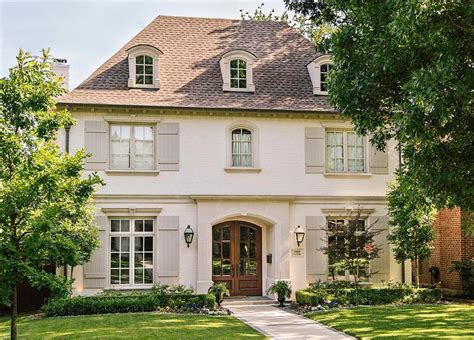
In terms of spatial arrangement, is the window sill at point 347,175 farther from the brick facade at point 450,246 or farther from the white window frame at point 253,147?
the brick facade at point 450,246

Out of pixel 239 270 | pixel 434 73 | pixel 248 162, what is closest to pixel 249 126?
pixel 248 162

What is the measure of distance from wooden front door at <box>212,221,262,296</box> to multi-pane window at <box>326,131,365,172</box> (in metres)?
3.21

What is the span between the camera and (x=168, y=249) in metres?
18.9

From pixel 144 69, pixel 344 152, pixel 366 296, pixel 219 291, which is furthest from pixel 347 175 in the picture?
pixel 144 69

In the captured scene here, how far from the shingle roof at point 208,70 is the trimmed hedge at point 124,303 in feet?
18.4

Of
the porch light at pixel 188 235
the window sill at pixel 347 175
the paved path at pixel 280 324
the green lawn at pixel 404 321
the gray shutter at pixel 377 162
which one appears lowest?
the paved path at pixel 280 324

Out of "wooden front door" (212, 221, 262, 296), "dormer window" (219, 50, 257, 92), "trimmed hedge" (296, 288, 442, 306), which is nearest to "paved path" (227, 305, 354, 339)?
"trimmed hedge" (296, 288, 442, 306)

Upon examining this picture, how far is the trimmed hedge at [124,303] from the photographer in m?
16.6

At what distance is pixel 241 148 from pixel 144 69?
3.89m

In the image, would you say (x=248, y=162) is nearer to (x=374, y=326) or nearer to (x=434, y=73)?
(x=374, y=326)

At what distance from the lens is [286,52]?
22.2 m

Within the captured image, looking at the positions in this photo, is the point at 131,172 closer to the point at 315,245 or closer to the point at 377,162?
the point at 315,245

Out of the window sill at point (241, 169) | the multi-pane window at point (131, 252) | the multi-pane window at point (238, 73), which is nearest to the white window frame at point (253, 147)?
the window sill at point (241, 169)

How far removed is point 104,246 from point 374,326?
27.6 feet
